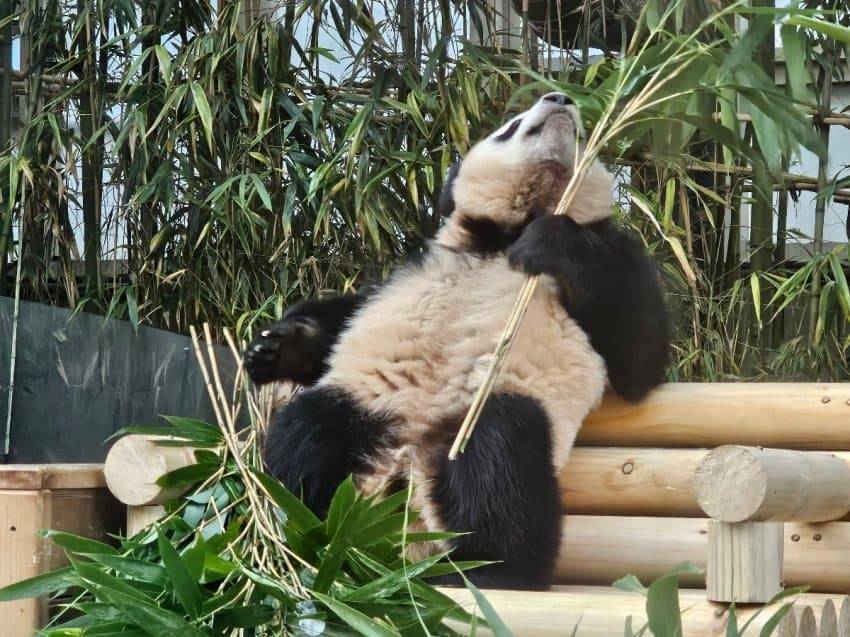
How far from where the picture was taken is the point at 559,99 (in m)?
1.90

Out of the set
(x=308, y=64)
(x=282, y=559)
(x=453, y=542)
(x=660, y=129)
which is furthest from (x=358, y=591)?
(x=308, y=64)

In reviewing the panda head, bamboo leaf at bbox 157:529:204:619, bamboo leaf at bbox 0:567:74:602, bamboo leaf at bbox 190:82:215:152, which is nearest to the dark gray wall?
bamboo leaf at bbox 190:82:215:152

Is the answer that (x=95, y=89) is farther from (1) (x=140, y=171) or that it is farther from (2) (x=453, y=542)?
(2) (x=453, y=542)

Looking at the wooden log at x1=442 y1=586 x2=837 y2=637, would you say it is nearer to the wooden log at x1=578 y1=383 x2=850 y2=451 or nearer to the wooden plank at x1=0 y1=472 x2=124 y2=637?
the wooden log at x1=578 y1=383 x2=850 y2=451

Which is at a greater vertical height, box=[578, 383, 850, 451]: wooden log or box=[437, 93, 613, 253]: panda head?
box=[437, 93, 613, 253]: panda head

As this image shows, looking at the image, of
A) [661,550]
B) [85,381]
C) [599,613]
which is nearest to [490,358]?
[661,550]

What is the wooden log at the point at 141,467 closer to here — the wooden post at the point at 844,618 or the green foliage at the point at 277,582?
the green foliage at the point at 277,582

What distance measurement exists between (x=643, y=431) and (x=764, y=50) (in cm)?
133

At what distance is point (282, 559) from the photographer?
1461 millimetres

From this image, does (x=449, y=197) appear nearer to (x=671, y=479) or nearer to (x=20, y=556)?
(x=671, y=479)

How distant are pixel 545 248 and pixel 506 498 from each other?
0.37 meters

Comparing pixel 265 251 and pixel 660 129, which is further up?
pixel 660 129

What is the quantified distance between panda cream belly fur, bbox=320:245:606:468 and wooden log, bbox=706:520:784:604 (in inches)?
17.4

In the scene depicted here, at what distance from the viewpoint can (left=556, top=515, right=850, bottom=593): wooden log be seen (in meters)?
1.73
